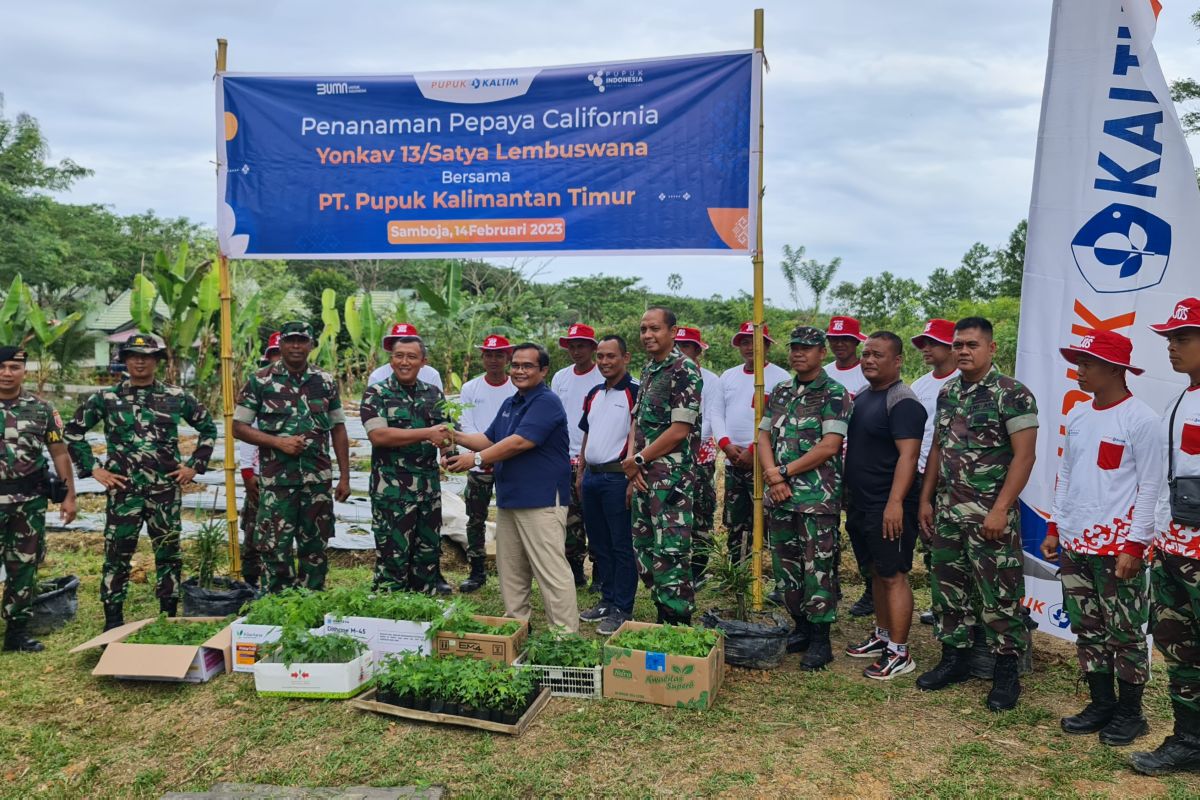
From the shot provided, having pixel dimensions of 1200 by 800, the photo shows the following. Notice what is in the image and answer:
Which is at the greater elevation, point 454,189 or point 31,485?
point 454,189

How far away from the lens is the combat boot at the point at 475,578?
678 cm

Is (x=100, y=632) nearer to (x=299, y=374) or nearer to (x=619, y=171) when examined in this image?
(x=299, y=374)

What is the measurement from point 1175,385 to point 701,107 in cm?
335

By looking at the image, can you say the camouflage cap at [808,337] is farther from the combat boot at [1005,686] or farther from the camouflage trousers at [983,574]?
the combat boot at [1005,686]

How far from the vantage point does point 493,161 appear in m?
5.83

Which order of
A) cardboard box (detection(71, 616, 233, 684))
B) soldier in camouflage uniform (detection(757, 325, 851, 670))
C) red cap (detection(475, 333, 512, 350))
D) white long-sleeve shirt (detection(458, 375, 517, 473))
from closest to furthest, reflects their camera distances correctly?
1. cardboard box (detection(71, 616, 233, 684))
2. soldier in camouflage uniform (detection(757, 325, 851, 670))
3. red cap (detection(475, 333, 512, 350))
4. white long-sleeve shirt (detection(458, 375, 517, 473))

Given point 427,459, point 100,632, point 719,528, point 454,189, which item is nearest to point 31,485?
point 100,632

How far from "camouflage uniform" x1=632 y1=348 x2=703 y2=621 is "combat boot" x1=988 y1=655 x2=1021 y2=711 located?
5.76ft

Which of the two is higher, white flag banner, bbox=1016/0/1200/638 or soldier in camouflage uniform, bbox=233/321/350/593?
white flag banner, bbox=1016/0/1200/638

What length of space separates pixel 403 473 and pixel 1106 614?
4.25 meters

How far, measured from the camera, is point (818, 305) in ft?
82.2

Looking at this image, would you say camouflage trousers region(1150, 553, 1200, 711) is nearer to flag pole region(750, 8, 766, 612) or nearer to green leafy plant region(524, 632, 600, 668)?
flag pole region(750, 8, 766, 612)

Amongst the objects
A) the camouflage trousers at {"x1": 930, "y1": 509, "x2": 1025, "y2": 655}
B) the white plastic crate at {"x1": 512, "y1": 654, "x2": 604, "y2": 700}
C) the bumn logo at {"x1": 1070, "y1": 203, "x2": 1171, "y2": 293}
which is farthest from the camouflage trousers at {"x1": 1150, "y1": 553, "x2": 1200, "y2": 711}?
the white plastic crate at {"x1": 512, "y1": 654, "x2": 604, "y2": 700}

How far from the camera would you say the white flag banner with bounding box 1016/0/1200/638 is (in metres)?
4.90
